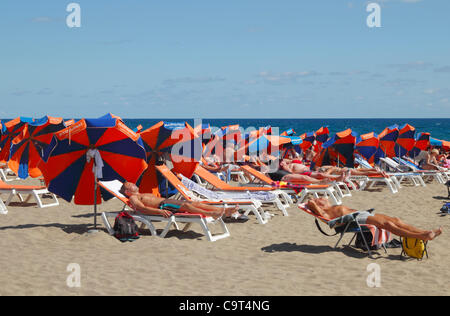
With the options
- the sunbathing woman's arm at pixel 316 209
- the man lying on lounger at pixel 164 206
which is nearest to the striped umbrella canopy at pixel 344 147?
the man lying on lounger at pixel 164 206

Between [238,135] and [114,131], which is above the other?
[114,131]

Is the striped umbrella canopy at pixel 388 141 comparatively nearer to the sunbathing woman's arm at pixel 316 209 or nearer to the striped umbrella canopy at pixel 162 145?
the striped umbrella canopy at pixel 162 145

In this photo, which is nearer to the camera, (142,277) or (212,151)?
(142,277)

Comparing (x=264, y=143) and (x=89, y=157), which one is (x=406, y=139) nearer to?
(x=264, y=143)

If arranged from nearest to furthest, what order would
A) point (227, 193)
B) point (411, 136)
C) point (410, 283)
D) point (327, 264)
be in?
point (410, 283) → point (327, 264) → point (227, 193) → point (411, 136)

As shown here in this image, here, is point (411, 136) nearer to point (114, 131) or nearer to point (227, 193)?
point (227, 193)

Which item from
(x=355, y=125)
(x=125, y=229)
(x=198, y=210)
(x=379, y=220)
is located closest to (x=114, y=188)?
(x=125, y=229)

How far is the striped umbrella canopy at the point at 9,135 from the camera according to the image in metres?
15.7

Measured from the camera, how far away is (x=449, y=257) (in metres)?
6.20

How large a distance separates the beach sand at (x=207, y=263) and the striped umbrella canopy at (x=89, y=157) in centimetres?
67

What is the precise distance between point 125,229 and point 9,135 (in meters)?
10.2

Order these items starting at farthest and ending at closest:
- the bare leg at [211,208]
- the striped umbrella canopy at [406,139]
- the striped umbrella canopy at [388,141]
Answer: the striped umbrella canopy at [406,139] → the striped umbrella canopy at [388,141] → the bare leg at [211,208]

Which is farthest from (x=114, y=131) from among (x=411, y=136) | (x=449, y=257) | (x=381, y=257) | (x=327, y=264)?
(x=411, y=136)
